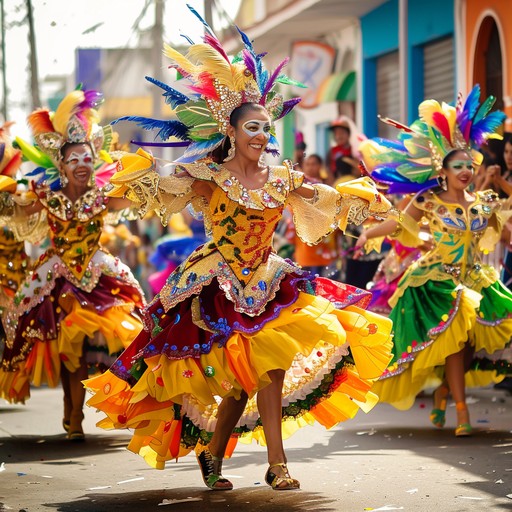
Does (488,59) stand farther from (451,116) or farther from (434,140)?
(434,140)

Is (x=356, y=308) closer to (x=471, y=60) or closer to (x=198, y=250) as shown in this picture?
(x=198, y=250)

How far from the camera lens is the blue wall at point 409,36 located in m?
18.1

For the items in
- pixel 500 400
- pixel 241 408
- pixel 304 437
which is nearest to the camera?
pixel 241 408

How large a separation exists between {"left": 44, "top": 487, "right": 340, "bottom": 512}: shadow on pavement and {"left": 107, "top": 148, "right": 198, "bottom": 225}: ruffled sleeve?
4.57ft

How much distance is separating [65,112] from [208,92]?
9.06 feet

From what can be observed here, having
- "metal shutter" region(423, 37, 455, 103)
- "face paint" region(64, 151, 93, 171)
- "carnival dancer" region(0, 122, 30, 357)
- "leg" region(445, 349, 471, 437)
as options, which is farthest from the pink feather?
"metal shutter" region(423, 37, 455, 103)

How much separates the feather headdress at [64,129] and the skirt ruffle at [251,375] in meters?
2.96

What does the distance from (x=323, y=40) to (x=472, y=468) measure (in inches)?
674

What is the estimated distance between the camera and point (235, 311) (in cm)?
704

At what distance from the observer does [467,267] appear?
9641mm

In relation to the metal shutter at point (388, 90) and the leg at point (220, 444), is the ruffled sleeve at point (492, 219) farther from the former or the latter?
the metal shutter at point (388, 90)

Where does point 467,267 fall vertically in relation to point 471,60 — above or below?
below

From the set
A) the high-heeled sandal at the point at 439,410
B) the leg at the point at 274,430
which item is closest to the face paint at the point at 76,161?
the high-heeled sandal at the point at 439,410

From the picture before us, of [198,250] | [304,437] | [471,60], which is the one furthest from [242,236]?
[471,60]
